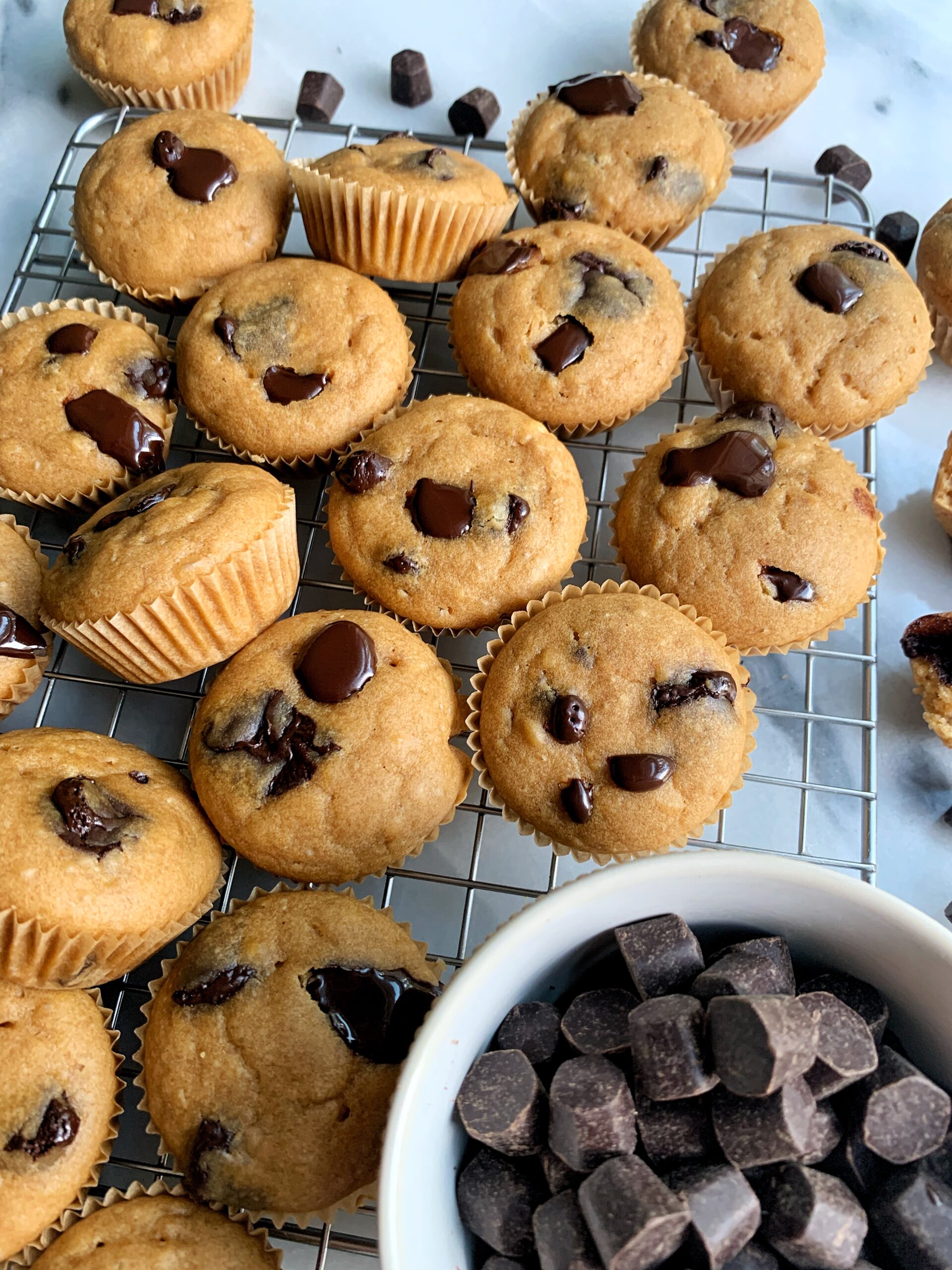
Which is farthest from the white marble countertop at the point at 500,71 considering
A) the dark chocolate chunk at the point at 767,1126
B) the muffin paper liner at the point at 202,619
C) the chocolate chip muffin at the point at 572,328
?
the dark chocolate chunk at the point at 767,1126

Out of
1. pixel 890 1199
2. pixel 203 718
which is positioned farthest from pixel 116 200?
pixel 890 1199

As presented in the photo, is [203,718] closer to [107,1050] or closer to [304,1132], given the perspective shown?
[107,1050]

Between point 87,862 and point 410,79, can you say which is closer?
point 87,862

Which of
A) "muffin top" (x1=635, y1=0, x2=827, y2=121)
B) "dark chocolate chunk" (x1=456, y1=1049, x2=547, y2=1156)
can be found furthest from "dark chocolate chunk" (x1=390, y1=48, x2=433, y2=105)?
"dark chocolate chunk" (x1=456, y1=1049, x2=547, y2=1156)

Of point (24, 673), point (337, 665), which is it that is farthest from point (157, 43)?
point (337, 665)

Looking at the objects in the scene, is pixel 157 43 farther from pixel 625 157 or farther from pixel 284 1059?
pixel 284 1059

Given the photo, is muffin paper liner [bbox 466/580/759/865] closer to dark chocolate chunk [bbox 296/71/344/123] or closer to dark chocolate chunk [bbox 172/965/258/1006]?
dark chocolate chunk [bbox 172/965/258/1006]
